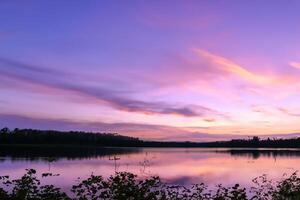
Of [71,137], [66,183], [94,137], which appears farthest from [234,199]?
[94,137]

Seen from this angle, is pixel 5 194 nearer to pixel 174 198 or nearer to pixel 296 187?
pixel 174 198

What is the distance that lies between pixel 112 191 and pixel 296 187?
5.62 m

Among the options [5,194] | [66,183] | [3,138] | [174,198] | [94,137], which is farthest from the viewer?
[94,137]

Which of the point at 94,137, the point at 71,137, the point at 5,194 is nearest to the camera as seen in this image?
the point at 5,194

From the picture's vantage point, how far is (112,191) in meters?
11.3

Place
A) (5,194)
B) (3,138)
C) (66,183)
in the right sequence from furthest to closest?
(3,138) < (66,183) < (5,194)

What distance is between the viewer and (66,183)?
24.9 m

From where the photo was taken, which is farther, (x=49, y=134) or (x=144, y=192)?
(x=49, y=134)

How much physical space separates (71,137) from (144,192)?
141265 millimetres

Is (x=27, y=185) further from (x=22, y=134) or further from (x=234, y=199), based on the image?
(x=22, y=134)

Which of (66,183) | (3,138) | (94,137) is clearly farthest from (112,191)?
(94,137)

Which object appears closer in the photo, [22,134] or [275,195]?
[275,195]

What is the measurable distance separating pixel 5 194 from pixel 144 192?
10.6ft

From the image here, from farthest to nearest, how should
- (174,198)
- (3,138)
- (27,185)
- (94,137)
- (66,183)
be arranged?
1. (94,137)
2. (3,138)
3. (66,183)
4. (174,198)
5. (27,185)
